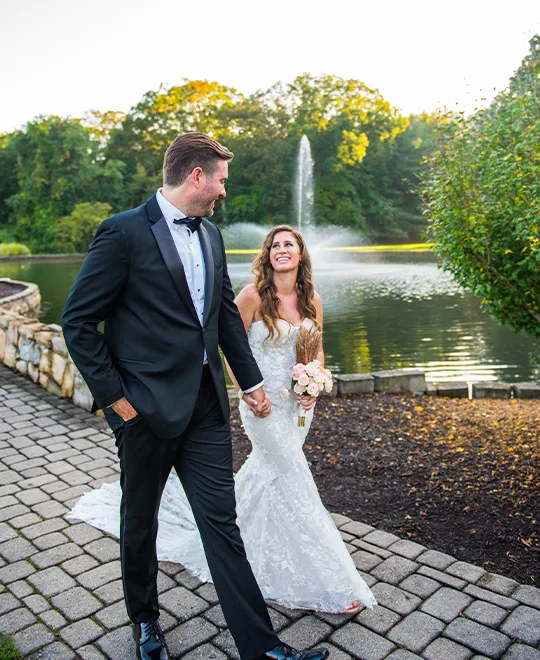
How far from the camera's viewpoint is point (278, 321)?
3.41 m

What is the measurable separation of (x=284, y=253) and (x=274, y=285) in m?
0.19

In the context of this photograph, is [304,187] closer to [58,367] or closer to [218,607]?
[58,367]

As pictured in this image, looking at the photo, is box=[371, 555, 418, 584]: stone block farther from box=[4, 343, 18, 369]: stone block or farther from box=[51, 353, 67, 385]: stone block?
box=[4, 343, 18, 369]: stone block

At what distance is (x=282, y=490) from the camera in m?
3.21

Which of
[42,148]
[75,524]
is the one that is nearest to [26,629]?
[75,524]

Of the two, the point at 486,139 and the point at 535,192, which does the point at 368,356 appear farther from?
the point at 535,192

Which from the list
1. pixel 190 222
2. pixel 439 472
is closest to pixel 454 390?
pixel 439 472

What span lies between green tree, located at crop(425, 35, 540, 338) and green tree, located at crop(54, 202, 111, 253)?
3898cm

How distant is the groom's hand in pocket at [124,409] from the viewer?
2363 millimetres

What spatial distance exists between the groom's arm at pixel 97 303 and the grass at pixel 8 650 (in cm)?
121

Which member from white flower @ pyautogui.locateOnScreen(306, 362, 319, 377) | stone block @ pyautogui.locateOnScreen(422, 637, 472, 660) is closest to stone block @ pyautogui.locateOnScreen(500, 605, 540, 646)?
stone block @ pyautogui.locateOnScreen(422, 637, 472, 660)

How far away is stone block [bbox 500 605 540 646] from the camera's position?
2.73 meters

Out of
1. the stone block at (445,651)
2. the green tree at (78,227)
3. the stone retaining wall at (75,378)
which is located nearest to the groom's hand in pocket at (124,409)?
the stone block at (445,651)

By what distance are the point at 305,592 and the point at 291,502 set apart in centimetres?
43
